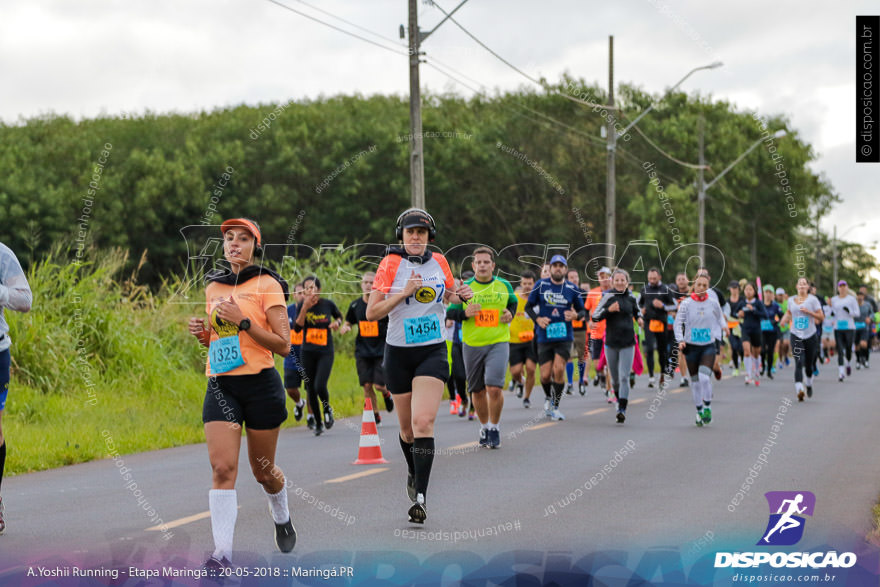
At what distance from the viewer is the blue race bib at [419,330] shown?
26.5ft

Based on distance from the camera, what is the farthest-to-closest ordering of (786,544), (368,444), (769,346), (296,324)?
(769,346) → (296,324) → (368,444) → (786,544)

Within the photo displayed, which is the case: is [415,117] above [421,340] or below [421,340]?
above

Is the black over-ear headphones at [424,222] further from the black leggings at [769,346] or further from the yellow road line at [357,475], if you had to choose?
the black leggings at [769,346]

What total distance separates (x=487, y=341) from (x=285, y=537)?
5.78 meters

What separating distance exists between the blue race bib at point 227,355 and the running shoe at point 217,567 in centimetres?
98

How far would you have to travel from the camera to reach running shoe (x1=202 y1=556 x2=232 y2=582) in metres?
5.98

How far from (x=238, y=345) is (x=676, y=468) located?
5.85m

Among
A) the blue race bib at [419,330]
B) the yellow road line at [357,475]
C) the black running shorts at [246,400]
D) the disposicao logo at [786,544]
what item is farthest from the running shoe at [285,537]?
the yellow road line at [357,475]

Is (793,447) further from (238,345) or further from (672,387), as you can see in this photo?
(672,387)

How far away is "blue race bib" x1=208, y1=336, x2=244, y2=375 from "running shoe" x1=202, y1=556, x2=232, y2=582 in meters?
0.98

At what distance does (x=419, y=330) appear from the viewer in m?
8.07

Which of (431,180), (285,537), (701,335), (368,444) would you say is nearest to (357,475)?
(368,444)

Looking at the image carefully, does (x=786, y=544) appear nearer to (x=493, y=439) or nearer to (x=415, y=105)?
(x=493, y=439)

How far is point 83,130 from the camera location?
191ft
